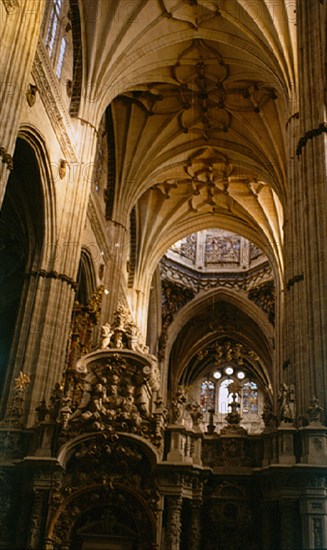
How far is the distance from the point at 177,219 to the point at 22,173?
1341 cm

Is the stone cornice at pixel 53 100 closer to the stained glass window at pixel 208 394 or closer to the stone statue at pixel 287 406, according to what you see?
the stone statue at pixel 287 406

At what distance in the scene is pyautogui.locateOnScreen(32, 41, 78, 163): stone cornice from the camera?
1597 centimetres

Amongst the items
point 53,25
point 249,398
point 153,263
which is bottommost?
point 249,398

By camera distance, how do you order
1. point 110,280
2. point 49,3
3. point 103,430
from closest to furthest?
1. point 103,430
2. point 49,3
3. point 110,280

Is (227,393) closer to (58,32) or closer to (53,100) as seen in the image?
(53,100)

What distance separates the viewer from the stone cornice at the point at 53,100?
1597 cm

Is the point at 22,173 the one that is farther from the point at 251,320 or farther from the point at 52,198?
the point at 251,320

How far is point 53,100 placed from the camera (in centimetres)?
1698

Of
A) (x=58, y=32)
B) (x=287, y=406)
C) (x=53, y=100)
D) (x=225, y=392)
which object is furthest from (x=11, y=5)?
(x=225, y=392)

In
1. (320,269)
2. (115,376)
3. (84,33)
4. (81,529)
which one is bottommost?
(81,529)

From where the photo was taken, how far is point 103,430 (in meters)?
11.2

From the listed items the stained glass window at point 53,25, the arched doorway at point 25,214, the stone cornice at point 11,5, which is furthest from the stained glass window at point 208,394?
the stone cornice at point 11,5

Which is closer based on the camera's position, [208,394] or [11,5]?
[11,5]

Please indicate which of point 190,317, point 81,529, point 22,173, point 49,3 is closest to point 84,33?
point 49,3
